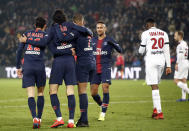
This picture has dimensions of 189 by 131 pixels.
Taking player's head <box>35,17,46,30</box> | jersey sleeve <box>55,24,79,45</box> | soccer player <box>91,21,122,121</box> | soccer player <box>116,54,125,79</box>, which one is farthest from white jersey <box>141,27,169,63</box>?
soccer player <box>116,54,125,79</box>

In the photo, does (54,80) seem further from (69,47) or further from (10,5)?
(10,5)

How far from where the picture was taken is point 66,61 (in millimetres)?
8203

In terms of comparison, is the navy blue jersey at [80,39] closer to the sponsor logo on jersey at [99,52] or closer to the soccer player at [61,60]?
the soccer player at [61,60]

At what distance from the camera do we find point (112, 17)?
36438 millimetres

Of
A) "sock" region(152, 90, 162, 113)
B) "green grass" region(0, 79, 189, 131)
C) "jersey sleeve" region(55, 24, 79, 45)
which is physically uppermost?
"jersey sleeve" region(55, 24, 79, 45)

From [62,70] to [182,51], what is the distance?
26.0 feet

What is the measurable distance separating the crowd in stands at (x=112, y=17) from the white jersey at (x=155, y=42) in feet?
70.3

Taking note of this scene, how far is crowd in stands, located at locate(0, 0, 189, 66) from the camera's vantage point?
3328cm

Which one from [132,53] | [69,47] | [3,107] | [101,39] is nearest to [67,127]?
[69,47]

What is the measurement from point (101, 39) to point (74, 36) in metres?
2.18

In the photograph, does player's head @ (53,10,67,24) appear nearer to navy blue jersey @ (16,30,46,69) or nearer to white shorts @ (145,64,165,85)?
navy blue jersey @ (16,30,46,69)

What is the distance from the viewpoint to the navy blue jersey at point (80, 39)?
812cm

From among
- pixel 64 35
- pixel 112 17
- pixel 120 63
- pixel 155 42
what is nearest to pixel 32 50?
pixel 64 35

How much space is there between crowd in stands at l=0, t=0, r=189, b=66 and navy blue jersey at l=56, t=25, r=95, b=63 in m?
23.2
